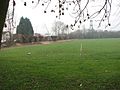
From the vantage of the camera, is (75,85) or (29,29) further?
(29,29)

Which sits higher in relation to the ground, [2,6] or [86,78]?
[2,6]

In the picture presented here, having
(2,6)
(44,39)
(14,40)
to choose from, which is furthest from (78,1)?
(44,39)

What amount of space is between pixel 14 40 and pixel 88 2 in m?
56.8

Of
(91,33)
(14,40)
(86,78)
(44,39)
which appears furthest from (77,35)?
(86,78)

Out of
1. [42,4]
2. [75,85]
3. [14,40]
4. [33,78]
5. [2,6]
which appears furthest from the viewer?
[14,40]

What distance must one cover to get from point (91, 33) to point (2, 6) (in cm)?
11848

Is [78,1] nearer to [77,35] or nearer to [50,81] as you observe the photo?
[50,81]

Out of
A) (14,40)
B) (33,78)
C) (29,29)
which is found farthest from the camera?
(29,29)

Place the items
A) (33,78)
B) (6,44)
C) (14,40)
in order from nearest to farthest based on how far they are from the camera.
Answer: (33,78) → (6,44) → (14,40)

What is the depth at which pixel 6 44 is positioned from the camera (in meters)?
56.9

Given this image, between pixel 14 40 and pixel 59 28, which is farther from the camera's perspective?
pixel 59 28

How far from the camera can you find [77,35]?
4990 inches

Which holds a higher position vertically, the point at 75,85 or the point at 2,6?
the point at 2,6

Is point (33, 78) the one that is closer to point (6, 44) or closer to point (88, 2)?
point (88, 2)
